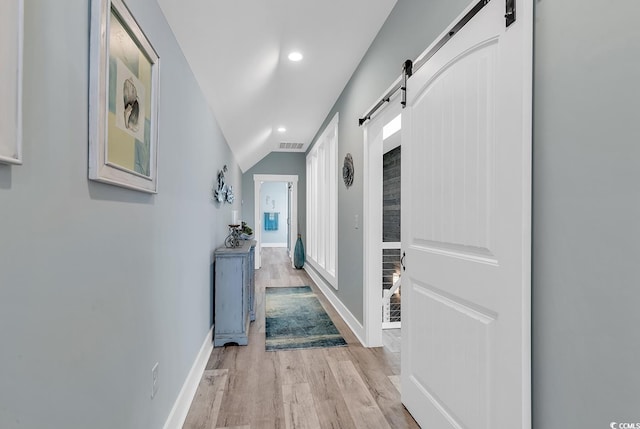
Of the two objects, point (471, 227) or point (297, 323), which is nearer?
point (471, 227)

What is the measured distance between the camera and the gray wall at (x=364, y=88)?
1831mm

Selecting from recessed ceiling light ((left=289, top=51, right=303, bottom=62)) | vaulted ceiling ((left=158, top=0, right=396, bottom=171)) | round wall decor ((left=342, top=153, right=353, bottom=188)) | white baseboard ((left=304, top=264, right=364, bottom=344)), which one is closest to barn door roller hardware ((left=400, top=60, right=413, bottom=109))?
vaulted ceiling ((left=158, top=0, right=396, bottom=171))

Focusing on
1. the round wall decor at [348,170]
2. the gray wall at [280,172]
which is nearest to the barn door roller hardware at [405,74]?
the round wall decor at [348,170]

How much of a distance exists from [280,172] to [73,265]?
21.9 feet

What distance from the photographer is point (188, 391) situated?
202 centimetres

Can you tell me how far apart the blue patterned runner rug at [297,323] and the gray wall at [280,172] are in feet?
8.97

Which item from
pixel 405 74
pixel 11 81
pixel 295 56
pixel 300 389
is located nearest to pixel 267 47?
pixel 295 56

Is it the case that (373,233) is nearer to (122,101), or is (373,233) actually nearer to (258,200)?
(122,101)

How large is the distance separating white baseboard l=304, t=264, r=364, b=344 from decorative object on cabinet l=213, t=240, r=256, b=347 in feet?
3.38

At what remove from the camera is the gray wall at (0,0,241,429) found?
26.6 inches

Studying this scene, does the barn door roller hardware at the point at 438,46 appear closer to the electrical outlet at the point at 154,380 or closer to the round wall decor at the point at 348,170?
the round wall decor at the point at 348,170

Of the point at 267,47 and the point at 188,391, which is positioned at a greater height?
the point at 267,47

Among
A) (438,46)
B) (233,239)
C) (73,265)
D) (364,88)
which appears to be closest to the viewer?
(73,265)

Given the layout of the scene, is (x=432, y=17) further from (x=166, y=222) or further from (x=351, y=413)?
(x=351, y=413)
